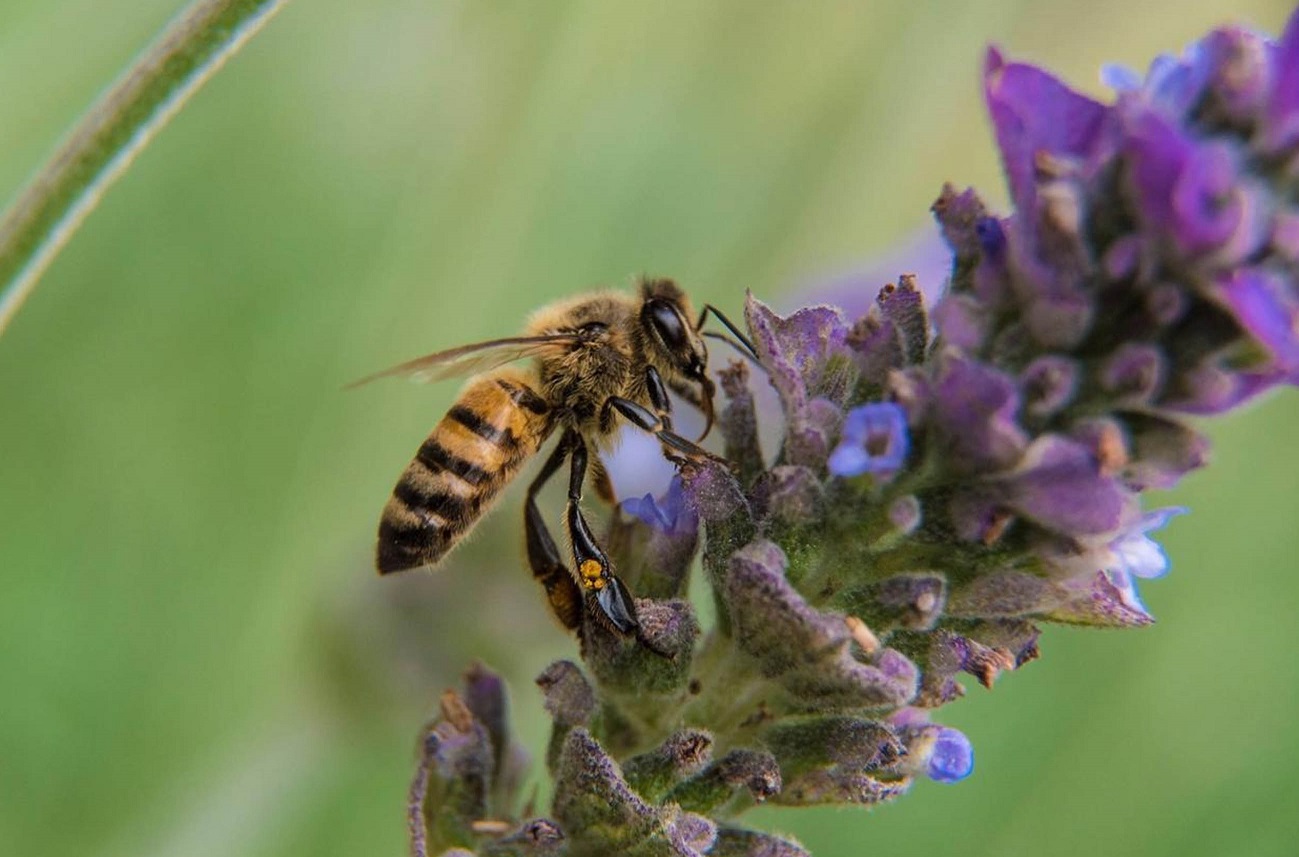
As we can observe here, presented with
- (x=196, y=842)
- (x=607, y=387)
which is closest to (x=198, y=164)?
(x=196, y=842)

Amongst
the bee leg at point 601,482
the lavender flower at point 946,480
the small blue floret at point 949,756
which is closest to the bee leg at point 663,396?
the bee leg at point 601,482

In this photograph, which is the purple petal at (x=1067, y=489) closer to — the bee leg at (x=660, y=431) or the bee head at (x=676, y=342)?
the bee leg at (x=660, y=431)

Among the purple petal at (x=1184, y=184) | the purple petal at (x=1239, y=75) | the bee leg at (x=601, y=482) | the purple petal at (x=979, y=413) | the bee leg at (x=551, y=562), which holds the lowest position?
the bee leg at (x=551, y=562)

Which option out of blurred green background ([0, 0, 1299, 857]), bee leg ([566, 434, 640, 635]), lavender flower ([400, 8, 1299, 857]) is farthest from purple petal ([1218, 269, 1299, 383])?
blurred green background ([0, 0, 1299, 857])

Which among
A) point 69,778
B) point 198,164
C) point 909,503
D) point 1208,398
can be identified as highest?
point 198,164

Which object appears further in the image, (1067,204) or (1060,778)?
(1060,778)

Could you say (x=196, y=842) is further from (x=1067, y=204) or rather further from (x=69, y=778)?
(x=1067, y=204)

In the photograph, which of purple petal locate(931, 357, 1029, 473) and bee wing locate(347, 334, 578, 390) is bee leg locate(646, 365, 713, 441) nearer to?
bee wing locate(347, 334, 578, 390)

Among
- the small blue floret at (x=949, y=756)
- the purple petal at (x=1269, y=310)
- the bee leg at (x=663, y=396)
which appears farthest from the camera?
the bee leg at (x=663, y=396)
